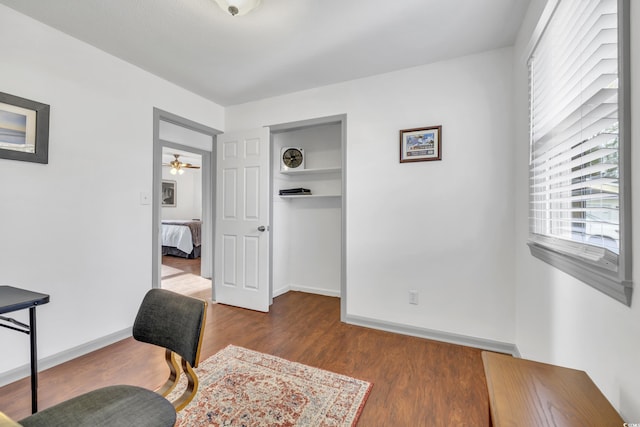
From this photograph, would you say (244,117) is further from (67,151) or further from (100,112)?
(67,151)

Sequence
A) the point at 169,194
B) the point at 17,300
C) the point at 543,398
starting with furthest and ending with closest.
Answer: the point at 169,194
the point at 17,300
the point at 543,398

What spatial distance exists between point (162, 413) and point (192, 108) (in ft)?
9.88

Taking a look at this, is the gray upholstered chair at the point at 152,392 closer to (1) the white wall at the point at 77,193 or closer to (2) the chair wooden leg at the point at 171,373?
(2) the chair wooden leg at the point at 171,373

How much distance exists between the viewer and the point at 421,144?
2510mm

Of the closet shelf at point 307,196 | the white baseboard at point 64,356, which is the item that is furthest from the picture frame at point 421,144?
the white baseboard at point 64,356

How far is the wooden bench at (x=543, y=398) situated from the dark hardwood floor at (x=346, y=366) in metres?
0.87

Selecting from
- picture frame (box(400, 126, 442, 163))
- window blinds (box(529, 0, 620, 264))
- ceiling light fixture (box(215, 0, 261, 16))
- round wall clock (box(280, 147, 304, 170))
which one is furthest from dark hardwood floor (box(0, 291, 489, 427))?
ceiling light fixture (box(215, 0, 261, 16))

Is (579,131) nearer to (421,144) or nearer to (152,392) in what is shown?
(421,144)

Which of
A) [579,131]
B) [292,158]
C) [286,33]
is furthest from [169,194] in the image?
[579,131]

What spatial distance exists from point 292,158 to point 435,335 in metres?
2.65

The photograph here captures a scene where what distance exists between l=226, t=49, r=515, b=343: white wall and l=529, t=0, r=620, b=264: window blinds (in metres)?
0.65

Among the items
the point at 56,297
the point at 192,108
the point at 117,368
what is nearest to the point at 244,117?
the point at 192,108

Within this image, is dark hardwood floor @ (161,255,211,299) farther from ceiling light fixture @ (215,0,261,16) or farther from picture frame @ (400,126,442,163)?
ceiling light fixture @ (215,0,261,16)

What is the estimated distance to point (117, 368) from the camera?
2004 mm
